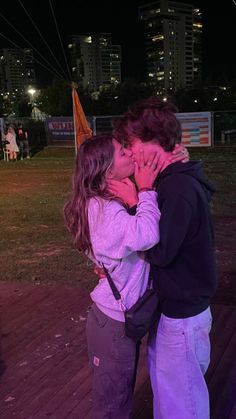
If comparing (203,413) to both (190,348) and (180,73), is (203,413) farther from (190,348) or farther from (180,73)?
(180,73)

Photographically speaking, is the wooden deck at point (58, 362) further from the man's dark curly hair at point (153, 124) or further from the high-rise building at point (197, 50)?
the high-rise building at point (197, 50)

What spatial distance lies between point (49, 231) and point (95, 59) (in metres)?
116

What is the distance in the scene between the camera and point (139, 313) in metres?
1.96

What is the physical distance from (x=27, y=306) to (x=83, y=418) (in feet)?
6.57

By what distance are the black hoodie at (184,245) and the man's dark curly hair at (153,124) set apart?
12 centimetres

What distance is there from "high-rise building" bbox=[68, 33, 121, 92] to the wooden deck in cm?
10174

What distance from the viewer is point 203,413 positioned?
2.05 meters

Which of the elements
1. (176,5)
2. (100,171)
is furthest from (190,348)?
(176,5)

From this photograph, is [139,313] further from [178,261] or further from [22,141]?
[22,141]

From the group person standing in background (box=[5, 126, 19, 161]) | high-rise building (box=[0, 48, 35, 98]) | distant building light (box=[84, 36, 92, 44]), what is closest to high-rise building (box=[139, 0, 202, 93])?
distant building light (box=[84, 36, 92, 44])

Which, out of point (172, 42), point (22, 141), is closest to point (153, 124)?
point (22, 141)

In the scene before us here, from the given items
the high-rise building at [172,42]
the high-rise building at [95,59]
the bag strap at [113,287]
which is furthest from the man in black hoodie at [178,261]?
the high-rise building at [172,42]

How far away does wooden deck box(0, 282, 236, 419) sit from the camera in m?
3.14

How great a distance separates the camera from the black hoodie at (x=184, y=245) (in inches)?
71.9
